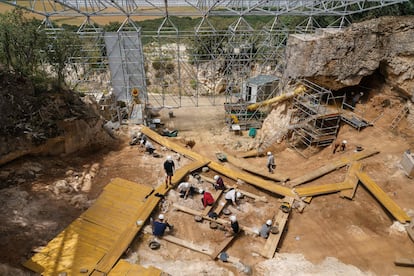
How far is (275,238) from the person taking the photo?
30.1 ft

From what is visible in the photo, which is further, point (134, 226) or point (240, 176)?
point (240, 176)

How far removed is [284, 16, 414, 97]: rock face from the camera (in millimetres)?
14734

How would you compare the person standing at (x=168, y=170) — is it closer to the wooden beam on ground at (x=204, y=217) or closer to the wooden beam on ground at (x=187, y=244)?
the wooden beam on ground at (x=204, y=217)

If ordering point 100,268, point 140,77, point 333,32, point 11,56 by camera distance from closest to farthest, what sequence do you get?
point 100,268 → point 11,56 → point 333,32 → point 140,77

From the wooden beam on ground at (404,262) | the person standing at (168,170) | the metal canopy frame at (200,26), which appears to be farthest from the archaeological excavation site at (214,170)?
the metal canopy frame at (200,26)

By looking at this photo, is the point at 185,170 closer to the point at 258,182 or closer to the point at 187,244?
the point at 258,182

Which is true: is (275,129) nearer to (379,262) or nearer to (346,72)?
(346,72)

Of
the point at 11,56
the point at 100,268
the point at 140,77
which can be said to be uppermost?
the point at 11,56

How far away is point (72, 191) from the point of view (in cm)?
1005

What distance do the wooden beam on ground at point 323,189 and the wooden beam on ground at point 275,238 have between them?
1640 mm

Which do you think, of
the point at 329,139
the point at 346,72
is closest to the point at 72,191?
the point at 329,139

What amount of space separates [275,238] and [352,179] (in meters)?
4.84

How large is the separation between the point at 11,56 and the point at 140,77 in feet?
26.6

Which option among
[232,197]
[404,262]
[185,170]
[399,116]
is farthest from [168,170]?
[399,116]
